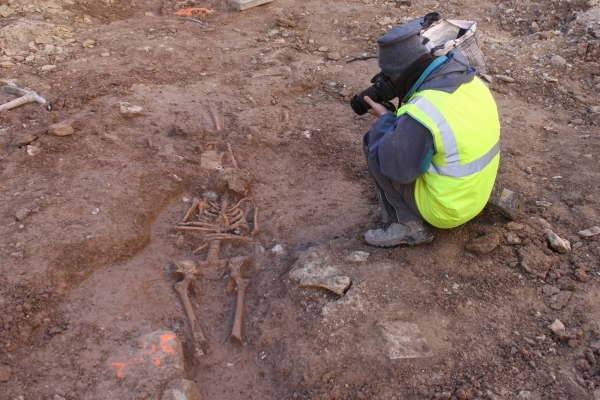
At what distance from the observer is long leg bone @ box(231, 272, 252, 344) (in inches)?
127

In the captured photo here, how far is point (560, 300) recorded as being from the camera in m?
3.09

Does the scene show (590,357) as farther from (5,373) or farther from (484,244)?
(5,373)

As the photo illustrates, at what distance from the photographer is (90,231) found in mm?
3805

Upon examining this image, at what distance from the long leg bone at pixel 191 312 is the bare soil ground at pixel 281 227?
7cm

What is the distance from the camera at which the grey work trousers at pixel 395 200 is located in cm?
342

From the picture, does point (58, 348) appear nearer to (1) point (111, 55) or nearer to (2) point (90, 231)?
(2) point (90, 231)

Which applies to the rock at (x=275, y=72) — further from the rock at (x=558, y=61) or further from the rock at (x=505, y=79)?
the rock at (x=558, y=61)

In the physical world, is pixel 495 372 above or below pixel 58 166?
above

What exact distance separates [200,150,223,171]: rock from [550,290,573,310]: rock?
3.04 meters

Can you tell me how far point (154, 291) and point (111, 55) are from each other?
4.13 metres

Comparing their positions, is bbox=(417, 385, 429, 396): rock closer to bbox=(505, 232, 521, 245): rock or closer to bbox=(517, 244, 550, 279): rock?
bbox=(517, 244, 550, 279): rock

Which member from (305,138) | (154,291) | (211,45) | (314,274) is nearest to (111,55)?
(211,45)

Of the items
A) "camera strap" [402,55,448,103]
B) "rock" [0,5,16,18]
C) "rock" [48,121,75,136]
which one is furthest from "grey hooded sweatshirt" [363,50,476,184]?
"rock" [0,5,16,18]

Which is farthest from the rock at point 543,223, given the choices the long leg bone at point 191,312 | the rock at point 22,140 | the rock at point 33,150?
the rock at point 22,140
